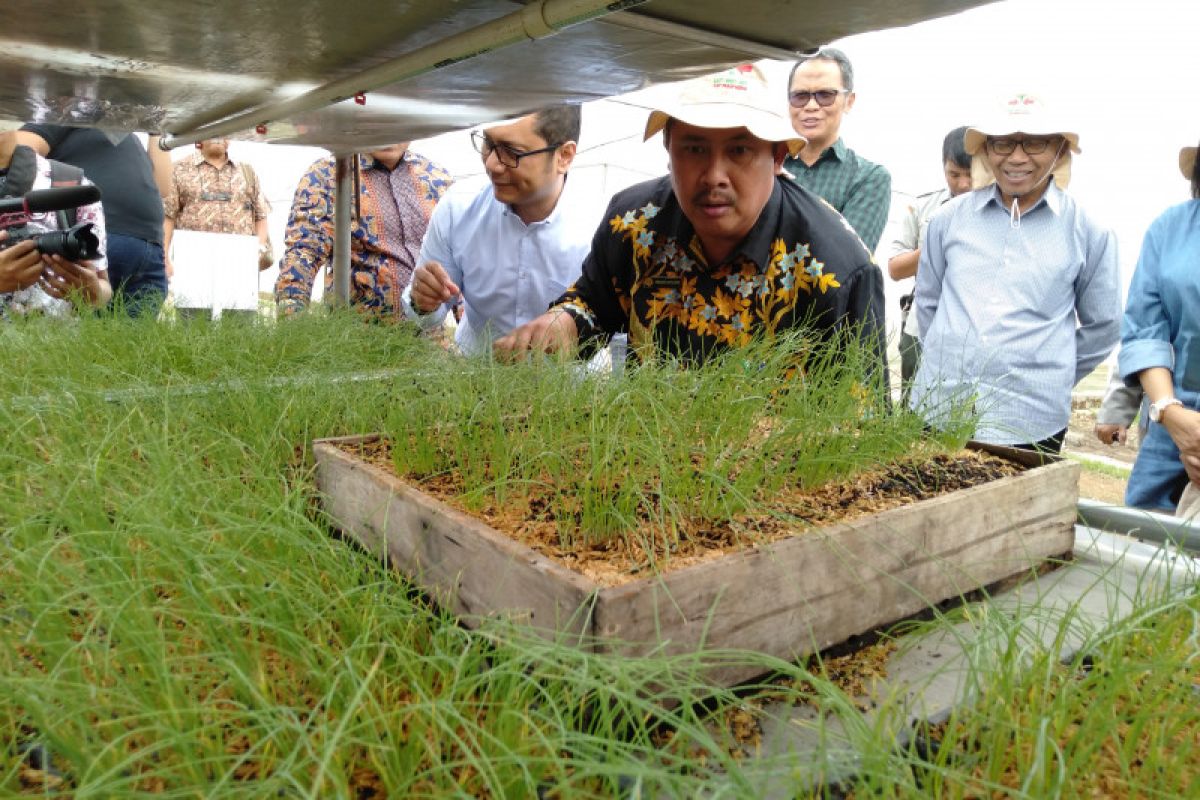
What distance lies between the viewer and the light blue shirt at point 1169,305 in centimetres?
197

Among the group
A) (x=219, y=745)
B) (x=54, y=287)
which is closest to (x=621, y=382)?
(x=219, y=745)

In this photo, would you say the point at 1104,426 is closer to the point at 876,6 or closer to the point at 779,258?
the point at 779,258

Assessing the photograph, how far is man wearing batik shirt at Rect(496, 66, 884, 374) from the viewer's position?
1.63 meters

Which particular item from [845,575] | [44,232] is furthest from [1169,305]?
[44,232]

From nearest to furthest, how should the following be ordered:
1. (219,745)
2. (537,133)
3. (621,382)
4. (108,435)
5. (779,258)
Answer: (219,745) → (108,435) → (621,382) → (779,258) → (537,133)

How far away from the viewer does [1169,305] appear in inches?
79.8

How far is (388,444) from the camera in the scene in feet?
4.26

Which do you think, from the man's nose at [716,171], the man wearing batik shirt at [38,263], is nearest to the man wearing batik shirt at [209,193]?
the man wearing batik shirt at [38,263]

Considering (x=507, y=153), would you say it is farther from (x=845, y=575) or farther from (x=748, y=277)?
(x=845, y=575)

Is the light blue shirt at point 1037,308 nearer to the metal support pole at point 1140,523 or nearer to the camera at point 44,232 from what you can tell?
the metal support pole at point 1140,523

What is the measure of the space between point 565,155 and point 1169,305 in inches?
68.9

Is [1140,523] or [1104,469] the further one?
[1104,469]

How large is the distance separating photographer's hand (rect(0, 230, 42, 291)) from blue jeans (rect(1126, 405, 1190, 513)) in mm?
2989

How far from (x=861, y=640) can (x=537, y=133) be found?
1930mm
